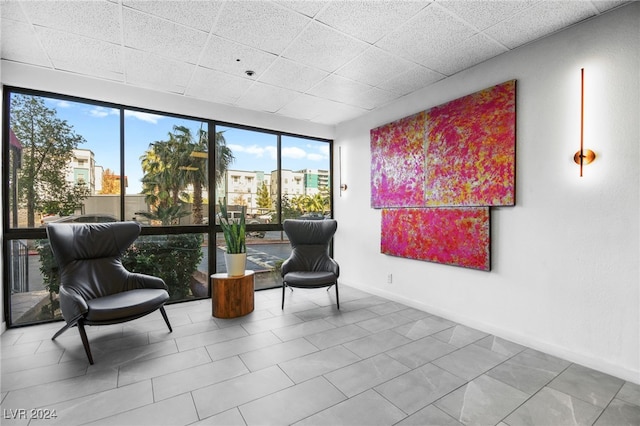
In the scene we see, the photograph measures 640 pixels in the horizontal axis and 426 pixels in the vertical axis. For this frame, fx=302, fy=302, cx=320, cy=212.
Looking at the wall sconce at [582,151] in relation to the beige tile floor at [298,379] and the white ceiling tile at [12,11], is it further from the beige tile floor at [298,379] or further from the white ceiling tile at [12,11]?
the white ceiling tile at [12,11]

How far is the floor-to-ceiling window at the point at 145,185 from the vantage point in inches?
130

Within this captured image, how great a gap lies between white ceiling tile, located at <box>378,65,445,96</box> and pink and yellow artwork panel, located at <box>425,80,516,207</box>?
344mm

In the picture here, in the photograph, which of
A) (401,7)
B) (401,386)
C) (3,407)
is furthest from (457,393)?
(3,407)

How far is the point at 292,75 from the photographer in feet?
11.1

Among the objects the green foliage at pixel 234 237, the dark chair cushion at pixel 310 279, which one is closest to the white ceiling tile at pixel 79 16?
the green foliage at pixel 234 237

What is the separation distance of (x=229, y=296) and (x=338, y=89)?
9.31 ft

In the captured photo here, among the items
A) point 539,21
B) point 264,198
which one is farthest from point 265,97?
point 539,21

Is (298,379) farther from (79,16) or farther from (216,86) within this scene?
(216,86)

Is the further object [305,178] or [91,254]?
[305,178]

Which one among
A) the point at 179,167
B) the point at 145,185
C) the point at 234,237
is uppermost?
the point at 179,167

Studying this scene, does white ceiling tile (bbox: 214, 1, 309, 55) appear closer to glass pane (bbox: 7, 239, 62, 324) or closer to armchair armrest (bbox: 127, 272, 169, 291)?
armchair armrest (bbox: 127, 272, 169, 291)

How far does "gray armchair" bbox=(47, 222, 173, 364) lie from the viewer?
256cm

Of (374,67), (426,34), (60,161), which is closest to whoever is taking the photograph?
(426,34)

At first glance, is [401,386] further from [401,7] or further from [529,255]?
[401,7]
